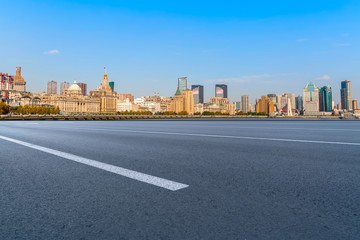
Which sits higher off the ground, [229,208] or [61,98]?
[61,98]

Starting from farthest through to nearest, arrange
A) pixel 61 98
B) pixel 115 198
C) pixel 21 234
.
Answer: pixel 61 98
pixel 115 198
pixel 21 234

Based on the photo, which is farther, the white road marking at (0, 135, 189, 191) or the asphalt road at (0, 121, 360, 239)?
the white road marking at (0, 135, 189, 191)

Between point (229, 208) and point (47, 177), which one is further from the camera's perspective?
point (47, 177)

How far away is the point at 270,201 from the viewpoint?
89.1 inches

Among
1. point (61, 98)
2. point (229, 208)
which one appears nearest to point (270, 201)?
point (229, 208)

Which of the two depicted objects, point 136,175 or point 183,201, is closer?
point 183,201

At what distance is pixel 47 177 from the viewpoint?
3.28 metres

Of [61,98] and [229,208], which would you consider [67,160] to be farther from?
[61,98]

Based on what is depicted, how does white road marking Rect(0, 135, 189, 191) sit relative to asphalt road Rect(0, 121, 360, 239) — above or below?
above

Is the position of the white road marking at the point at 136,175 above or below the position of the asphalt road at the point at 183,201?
above

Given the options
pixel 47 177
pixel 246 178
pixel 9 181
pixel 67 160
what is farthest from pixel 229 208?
pixel 67 160

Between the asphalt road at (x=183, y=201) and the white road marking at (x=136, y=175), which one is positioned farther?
the white road marking at (x=136, y=175)

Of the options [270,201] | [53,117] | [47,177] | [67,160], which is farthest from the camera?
[53,117]

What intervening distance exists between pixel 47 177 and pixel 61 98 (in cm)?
20429
